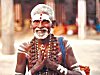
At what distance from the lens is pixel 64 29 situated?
19344mm

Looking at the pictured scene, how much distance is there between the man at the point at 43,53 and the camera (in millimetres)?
2664

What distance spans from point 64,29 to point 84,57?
26.6 ft

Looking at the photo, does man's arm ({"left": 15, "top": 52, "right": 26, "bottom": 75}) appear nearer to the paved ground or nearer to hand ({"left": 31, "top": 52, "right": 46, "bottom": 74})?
hand ({"left": 31, "top": 52, "right": 46, "bottom": 74})

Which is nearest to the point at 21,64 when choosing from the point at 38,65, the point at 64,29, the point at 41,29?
the point at 38,65

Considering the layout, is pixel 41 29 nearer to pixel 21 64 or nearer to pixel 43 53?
pixel 43 53

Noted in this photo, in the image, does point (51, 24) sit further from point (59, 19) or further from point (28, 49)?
point (59, 19)

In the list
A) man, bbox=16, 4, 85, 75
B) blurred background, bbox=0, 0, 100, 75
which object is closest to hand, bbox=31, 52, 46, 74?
man, bbox=16, 4, 85, 75

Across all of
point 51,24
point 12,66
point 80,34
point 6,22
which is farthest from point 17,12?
point 51,24

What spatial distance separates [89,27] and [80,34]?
382cm

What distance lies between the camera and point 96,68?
358 inches

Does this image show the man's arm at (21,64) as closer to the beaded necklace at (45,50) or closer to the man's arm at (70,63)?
the beaded necklace at (45,50)

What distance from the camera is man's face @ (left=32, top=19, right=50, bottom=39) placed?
8.80 feet

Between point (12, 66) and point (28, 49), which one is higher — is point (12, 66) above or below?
below

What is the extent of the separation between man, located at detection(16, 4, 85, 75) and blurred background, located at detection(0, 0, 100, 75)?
112 mm
